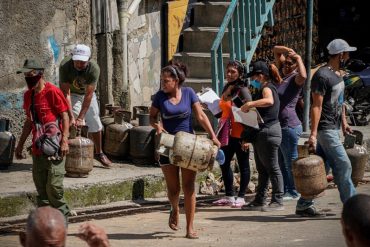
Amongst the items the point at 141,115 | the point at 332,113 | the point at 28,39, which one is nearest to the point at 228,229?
the point at 332,113

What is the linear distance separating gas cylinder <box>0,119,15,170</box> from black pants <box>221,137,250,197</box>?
2411 mm

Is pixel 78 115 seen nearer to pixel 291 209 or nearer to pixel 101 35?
pixel 101 35

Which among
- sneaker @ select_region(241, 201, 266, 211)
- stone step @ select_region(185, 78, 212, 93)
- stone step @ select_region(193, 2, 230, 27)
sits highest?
stone step @ select_region(193, 2, 230, 27)

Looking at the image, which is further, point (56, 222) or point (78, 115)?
point (78, 115)

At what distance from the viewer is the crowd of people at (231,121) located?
10242 mm

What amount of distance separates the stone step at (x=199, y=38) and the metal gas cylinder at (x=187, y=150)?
610cm

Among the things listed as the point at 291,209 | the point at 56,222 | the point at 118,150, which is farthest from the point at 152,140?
the point at 56,222

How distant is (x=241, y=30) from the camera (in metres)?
15.1

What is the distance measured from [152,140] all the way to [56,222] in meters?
8.31

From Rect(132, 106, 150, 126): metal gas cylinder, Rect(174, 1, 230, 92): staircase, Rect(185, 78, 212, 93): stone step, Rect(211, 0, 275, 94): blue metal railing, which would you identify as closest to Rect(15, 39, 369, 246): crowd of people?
Rect(132, 106, 150, 126): metal gas cylinder

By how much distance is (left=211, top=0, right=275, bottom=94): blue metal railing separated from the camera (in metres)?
14.1

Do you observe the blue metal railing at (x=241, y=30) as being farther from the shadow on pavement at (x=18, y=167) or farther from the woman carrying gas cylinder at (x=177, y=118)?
the woman carrying gas cylinder at (x=177, y=118)

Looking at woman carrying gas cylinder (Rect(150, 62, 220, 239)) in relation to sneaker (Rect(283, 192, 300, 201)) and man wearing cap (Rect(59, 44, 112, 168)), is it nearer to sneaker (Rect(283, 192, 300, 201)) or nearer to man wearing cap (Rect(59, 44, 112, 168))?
man wearing cap (Rect(59, 44, 112, 168))

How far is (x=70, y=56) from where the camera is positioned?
41.6ft
